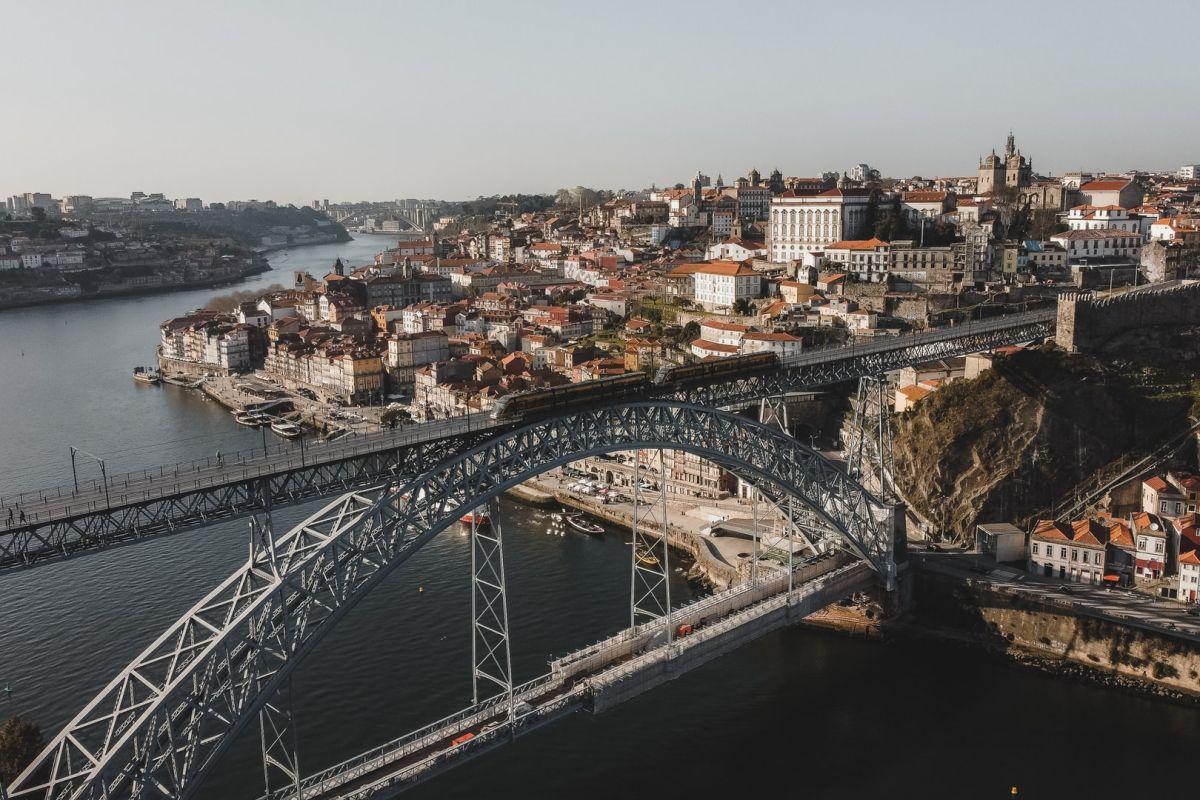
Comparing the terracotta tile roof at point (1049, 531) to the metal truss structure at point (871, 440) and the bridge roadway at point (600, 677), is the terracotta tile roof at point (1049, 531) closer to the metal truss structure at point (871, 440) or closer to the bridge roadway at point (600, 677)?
the metal truss structure at point (871, 440)

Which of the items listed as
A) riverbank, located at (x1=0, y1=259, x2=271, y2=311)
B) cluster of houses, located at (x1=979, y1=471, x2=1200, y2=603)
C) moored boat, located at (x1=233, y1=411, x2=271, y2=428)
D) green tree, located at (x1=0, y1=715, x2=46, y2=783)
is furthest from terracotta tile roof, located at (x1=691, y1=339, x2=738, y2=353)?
riverbank, located at (x1=0, y1=259, x2=271, y2=311)

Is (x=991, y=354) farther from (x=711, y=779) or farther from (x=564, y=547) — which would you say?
(x=711, y=779)

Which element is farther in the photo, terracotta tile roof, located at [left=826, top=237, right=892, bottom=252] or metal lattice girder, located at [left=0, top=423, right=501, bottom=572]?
terracotta tile roof, located at [left=826, top=237, right=892, bottom=252]

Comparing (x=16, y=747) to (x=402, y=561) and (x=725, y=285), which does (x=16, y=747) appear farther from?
(x=725, y=285)

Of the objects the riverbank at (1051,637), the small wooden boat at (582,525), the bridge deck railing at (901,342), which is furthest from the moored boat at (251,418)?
the riverbank at (1051,637)

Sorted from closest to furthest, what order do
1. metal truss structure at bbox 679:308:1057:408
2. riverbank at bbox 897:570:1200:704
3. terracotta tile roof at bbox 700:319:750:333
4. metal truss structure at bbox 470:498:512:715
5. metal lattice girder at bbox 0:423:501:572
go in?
metal lattice girder at bbox 0:423:501:572, metal truss structure at bbox 470:498:512:715, riverbank at bbox 897:570:1200:704, metal truss structure at bbox 679:308:1057:408, terracotta tile roof at bbox 700:319:750:333

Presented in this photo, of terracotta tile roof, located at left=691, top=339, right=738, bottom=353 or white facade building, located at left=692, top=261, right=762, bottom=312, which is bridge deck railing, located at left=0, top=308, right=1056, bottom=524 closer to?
terracotta tile roof, located at left=691, top=339, right=738, bottom=353
